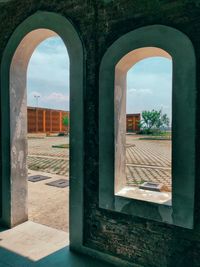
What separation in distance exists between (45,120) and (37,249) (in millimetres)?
43807

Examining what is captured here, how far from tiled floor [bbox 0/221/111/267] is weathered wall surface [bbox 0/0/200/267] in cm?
38

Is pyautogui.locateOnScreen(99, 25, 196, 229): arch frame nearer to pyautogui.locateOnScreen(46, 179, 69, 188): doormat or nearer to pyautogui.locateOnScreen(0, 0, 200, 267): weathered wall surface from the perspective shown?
pyautogui.locateOnScreen(0, 0, 200, 267): weathered wall surface

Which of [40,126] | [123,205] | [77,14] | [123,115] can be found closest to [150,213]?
[123,205]

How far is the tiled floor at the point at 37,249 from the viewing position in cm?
335

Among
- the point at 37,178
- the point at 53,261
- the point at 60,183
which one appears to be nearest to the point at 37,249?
the point at 53,261

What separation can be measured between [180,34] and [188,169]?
173cm

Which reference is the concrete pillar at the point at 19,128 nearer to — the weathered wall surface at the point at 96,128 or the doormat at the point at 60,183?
the weathered wall surface at the point at 96,128

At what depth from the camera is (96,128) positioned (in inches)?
138

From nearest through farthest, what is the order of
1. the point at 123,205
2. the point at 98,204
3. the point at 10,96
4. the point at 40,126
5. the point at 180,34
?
the point at 180,34
the point at 123,205
the point at 98,204
the point at 10,96
the point at 40,126

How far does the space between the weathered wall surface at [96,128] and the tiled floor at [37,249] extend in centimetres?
38

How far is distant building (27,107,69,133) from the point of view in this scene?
4250cm

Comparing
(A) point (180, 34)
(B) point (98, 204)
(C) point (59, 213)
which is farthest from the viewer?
(C) point (59, 213)

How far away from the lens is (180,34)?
279 centimetres

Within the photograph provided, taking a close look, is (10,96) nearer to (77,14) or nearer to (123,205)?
(77,14)
